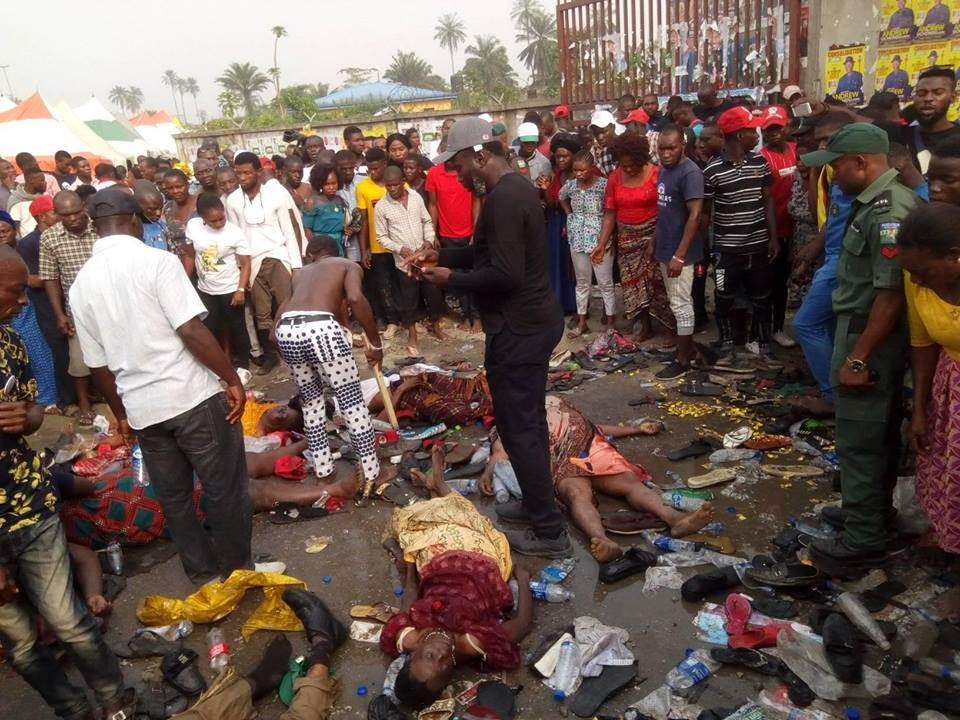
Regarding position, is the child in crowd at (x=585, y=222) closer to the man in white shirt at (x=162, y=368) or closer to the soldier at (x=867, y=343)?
the soldier at (x=867, y=343)

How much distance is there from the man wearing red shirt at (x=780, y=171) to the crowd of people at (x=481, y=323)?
3cm

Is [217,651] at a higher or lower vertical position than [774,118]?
lower

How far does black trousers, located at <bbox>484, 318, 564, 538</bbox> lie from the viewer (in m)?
3.65

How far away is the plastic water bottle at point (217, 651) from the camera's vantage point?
10.9 ft

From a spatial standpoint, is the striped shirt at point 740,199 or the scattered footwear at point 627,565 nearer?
the scattered footwear at point 627,565

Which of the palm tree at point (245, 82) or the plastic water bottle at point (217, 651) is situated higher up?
the palm tree at point (245, 82)

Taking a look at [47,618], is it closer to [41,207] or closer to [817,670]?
[817,670]

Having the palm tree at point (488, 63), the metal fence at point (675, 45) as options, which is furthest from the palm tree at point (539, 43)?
the metal fence at point (675, 45)

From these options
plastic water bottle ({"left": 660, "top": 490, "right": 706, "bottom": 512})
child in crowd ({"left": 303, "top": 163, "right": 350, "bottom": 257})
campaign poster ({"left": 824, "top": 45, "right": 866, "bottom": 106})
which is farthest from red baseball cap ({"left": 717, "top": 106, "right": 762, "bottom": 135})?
child in crowd ({"left": 303, "top": 163, "right": 350, "bottom": 257})

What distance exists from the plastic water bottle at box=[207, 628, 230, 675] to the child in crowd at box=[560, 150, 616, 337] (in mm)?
5273

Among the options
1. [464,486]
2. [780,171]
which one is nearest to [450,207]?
[780,171]

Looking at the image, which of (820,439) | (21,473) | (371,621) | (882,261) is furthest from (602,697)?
(820,439)

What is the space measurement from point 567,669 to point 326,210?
6.23 metres

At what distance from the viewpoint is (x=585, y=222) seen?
24.4ft
